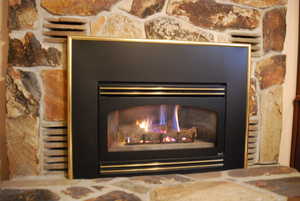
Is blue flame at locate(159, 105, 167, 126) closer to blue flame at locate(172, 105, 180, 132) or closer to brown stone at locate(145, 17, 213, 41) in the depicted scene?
blue flame at locate(172, 105, 180, 132)

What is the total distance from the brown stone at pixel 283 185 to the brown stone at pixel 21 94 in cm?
134

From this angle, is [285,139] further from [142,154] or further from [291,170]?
[142,154]

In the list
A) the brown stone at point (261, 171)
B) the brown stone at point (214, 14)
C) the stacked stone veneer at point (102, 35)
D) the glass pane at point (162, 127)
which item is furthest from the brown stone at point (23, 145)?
the brown stone at point (261, 171)

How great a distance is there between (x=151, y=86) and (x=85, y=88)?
388mm

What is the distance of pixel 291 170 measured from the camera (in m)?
1.53

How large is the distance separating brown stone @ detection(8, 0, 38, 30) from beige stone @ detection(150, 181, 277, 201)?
1.15 metres

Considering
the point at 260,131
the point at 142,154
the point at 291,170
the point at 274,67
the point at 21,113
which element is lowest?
the point at 291,170

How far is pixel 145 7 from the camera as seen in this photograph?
54.5 inches

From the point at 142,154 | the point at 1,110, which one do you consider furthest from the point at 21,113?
the point at 142,154

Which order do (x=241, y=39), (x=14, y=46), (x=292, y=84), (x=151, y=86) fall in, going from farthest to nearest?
1. (x=292, y=84)
2. (x=241, y=39)
3. (x=151, y=86)
4. (x=14, y=46)

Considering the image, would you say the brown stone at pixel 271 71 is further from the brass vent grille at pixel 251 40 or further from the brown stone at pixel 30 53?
the brown stone at pixel 30 53

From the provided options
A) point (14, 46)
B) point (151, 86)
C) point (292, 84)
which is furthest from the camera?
point (292, 84)

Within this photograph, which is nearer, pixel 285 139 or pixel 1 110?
pixel 1 110

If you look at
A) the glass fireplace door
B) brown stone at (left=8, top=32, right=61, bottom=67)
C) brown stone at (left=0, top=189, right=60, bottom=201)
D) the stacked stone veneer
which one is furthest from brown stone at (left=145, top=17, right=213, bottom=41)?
brown stone at (left=0, top=189, right=60, bottom=201)
